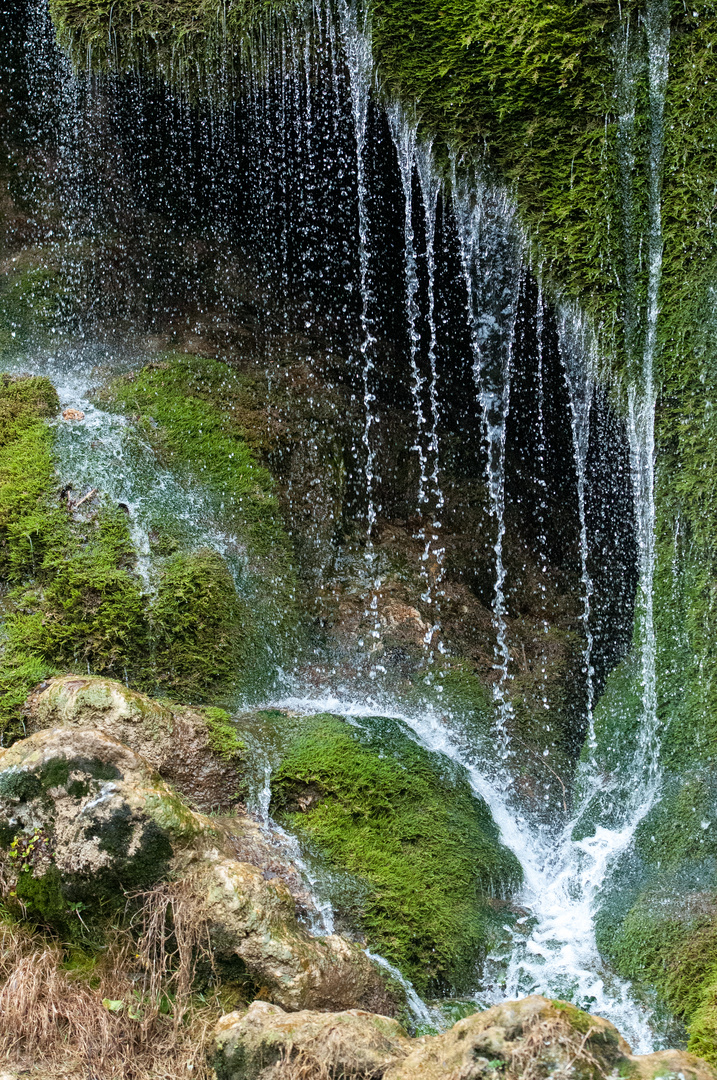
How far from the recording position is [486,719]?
5.84 metres

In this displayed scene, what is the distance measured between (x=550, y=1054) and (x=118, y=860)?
1764 millimetres

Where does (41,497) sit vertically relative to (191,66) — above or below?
below

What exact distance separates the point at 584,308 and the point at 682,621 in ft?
6.41

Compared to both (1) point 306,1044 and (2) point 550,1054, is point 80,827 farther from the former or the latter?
(2) point 550,1054

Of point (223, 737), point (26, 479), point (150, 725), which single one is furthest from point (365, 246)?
point (150, 725)

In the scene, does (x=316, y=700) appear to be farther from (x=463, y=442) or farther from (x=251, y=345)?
(x=251, y=345)

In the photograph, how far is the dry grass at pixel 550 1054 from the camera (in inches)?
104

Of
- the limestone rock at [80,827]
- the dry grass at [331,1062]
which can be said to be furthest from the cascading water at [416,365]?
the dry grass at [331,1062]

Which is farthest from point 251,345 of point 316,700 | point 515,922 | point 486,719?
point 515,922

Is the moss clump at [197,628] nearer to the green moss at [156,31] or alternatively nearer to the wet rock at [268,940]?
the wet rock at [268,940]

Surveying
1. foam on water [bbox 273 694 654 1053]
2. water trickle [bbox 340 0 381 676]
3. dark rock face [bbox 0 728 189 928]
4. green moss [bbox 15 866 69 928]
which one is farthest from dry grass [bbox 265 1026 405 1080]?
water trickle [bbox 340 0 381 676]

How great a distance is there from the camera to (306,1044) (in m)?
3.01

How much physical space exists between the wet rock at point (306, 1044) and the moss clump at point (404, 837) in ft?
3.60

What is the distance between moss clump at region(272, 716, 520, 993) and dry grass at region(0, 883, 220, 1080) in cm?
106
